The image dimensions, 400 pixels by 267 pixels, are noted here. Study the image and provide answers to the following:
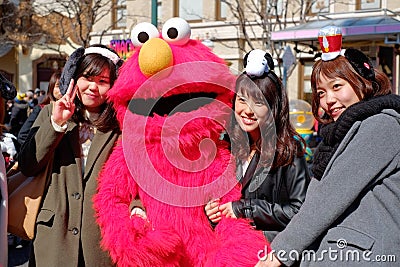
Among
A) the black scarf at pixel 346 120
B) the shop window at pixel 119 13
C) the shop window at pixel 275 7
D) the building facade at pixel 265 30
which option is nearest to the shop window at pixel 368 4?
the building facade at pixel 265 30

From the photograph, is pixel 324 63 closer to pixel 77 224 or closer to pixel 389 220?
pixel 389 220

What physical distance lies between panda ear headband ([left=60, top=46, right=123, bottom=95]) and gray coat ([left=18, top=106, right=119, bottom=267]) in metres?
0.21

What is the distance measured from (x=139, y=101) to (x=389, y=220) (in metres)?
1.20

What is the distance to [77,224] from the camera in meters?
2.38

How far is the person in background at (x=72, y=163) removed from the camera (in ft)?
7.75

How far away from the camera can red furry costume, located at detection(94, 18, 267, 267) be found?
2.21m

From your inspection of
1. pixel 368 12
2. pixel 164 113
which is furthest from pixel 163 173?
pixel 368 12

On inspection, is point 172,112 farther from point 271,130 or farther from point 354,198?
point 354,198

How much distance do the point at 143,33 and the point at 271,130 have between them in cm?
77

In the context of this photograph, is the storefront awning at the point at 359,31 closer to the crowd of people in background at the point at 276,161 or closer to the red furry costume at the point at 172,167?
the crowd of people in background at the point at 276,161

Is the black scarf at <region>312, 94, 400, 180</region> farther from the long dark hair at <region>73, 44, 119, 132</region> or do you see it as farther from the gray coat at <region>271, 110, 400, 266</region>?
the long dark hair at <region>73, 44, 119, 132</region>

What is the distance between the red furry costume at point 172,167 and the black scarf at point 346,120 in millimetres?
450

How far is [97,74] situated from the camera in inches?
98.7

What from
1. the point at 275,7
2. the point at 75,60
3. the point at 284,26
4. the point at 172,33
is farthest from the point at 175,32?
the point at 284,26
